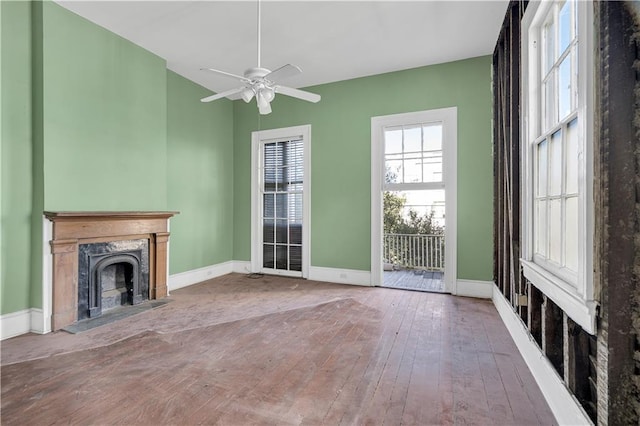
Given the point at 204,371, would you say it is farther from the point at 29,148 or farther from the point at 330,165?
the point at 330,165

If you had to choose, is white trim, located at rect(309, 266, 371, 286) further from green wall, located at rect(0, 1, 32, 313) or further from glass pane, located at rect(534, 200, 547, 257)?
green wall, located at rect(0, 1, 32, 313)

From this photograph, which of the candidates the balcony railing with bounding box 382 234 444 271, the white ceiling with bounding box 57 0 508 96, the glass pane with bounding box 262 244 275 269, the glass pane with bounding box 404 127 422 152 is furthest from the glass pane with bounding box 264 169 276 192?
the balcony railing with bounding box 382 234 444 271

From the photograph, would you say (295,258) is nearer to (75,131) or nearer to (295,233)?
(295,233)

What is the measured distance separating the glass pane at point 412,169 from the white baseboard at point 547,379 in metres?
2.24

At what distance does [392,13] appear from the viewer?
3275 millimetres

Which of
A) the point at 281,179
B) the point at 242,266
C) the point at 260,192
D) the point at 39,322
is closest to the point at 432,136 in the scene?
the point at 281,179

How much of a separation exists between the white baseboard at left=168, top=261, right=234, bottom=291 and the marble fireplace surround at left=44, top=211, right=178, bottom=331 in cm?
98

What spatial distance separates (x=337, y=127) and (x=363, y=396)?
13.1 ft

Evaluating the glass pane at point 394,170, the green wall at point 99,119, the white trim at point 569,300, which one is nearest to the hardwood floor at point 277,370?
the white trim at point 569,300

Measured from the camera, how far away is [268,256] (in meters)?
5.67

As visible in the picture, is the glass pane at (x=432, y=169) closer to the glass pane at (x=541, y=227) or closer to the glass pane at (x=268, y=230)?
the glass pane at (x=541, y=227)

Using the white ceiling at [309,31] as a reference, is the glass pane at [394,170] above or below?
below

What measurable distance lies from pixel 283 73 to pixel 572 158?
6.88 feet

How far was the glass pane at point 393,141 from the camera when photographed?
4703mm
